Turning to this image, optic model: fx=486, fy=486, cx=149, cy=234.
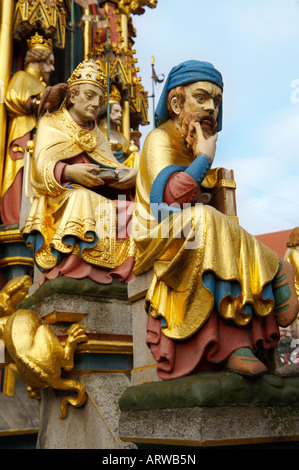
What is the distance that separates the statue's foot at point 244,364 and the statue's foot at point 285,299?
33cm

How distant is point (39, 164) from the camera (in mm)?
4102

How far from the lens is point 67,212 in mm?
3787

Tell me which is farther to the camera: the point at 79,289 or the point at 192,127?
the point at 79,289

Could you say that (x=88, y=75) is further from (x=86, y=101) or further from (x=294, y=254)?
(x=294, y=254)

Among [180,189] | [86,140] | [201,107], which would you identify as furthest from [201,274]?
[86,140]

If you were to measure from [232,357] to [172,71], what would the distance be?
67.4 inches

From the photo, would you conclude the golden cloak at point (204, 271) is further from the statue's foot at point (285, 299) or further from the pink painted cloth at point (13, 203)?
the pink painted cloth at point (13, 203)

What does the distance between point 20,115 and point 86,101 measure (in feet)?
5.83

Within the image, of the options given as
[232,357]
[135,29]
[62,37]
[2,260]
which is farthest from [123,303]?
[135,29]

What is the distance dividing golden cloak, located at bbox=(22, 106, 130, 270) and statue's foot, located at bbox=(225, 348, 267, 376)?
1.86m

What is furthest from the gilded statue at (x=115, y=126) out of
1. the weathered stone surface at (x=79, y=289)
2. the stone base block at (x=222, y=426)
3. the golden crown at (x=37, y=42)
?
the stone base block at (x=222, y=426)

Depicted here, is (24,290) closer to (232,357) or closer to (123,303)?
(123,303)

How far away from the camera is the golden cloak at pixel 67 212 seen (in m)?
3.73
